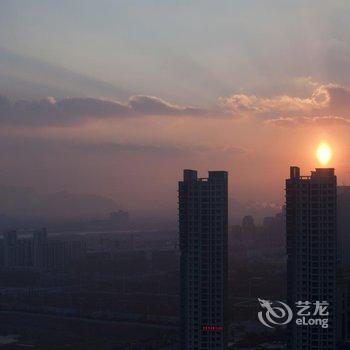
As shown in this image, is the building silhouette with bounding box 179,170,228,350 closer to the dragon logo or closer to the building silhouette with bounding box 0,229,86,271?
the dragon logo

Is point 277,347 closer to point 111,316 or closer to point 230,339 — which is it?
point 230,339

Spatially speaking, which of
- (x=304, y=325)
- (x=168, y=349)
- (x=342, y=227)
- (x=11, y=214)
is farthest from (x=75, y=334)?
(x=11, y=214)

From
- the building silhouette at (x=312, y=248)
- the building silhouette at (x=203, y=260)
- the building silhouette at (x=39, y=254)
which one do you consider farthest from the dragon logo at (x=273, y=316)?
the building silhouette at (x=39, y=254)

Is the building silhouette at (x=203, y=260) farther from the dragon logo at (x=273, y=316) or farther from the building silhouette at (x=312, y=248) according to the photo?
the dragon logo at (x=273, y=316)

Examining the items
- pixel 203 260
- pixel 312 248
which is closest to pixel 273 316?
pixel 203 260

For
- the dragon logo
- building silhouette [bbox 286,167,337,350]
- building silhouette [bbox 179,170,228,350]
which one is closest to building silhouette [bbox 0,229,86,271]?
the dragon logo

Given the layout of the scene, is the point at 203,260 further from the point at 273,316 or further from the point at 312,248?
the point at 273,316
